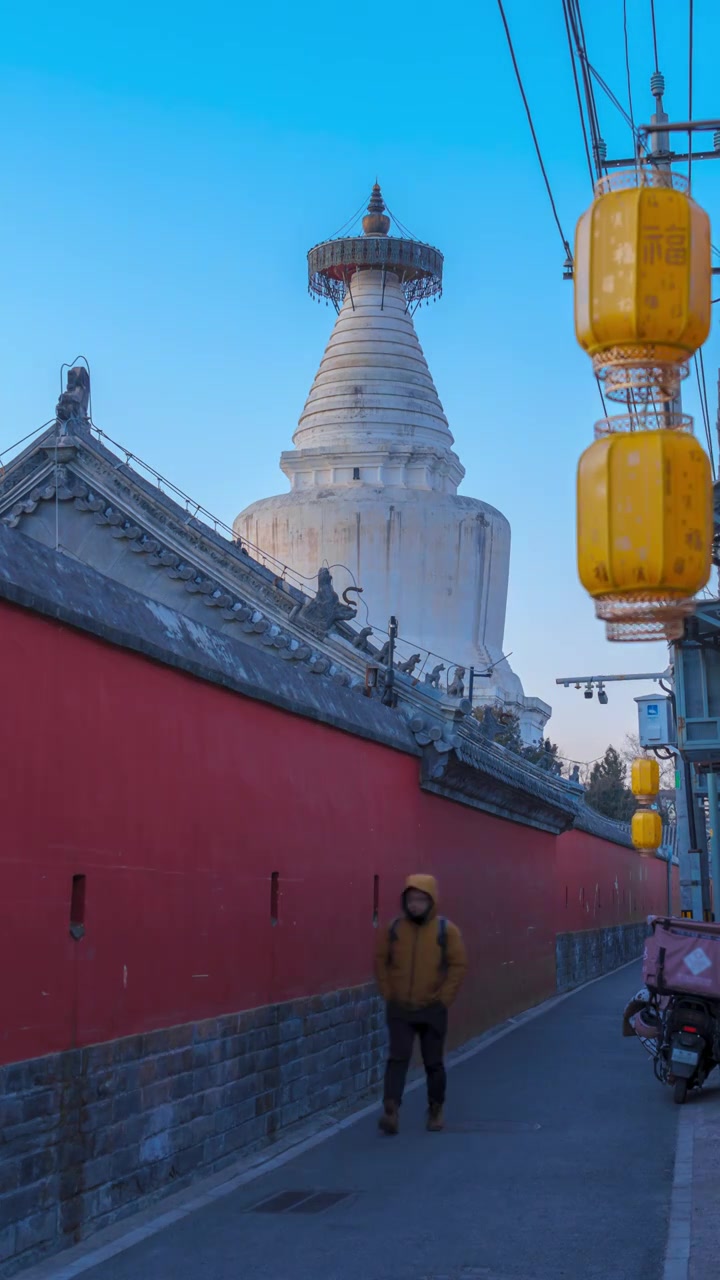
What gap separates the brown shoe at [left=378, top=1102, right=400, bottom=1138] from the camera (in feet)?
34.0

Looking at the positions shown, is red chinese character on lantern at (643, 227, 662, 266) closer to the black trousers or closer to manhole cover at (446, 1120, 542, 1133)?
the black trousers

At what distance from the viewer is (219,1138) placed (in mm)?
9648

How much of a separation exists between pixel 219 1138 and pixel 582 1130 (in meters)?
2.93

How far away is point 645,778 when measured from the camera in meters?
36.5

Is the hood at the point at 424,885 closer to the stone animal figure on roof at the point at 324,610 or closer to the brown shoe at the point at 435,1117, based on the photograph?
the brown shoe at the point at 435,1117

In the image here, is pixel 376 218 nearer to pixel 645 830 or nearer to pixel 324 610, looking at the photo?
pixel 645 830

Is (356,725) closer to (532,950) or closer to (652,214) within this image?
(652,214)

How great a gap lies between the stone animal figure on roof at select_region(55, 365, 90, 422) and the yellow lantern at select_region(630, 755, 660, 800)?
20.9 metres

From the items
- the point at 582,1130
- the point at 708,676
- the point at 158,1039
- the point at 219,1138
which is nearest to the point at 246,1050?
the point at 219,1138

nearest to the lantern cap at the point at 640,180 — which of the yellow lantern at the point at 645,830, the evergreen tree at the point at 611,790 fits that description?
the yellow lantern at the point at 645,830

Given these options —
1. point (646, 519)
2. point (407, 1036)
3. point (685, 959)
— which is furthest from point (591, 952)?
point (646, 519)

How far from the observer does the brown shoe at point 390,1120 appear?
1038 cm

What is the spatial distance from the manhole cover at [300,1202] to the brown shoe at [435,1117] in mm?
1960

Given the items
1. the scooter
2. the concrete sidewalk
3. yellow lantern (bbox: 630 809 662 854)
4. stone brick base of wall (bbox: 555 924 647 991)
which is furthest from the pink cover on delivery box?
yellow lantern (bbox: 630 809 662 854)
